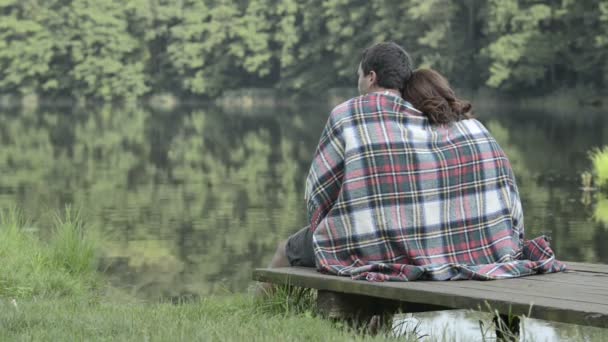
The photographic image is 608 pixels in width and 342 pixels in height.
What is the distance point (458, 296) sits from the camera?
3469 mm

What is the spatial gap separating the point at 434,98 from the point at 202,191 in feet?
27.9

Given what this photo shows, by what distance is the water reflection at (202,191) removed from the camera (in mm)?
7531

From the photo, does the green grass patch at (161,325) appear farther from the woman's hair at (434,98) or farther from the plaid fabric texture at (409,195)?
the woman's hair at (434,98)

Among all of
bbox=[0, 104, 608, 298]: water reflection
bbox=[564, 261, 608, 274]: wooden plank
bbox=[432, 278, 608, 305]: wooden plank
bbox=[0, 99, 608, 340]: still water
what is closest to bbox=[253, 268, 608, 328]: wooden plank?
bbox=[432, 278, 608, 305]: wooden plank

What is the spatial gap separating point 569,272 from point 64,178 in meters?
10.7

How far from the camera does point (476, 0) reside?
4125 centimetres

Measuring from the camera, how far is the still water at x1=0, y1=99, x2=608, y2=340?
7504 mm

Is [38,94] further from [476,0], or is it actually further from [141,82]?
[476,0]

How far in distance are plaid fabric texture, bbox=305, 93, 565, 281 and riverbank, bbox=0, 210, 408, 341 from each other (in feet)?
1.12

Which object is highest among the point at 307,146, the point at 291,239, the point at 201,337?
the point at 307,146

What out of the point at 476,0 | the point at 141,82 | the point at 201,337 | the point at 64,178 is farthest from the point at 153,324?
the point at 141,82

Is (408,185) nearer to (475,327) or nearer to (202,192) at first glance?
(475,327)

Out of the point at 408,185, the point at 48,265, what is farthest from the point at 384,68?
the point at 48,265

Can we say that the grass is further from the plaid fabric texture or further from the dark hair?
the dark hair
